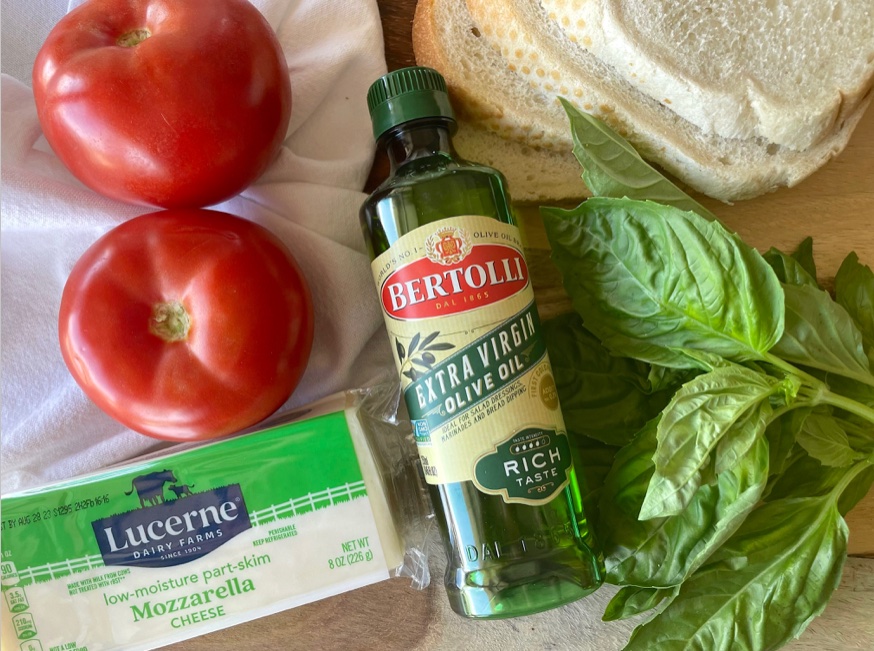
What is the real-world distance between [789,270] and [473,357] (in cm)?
40

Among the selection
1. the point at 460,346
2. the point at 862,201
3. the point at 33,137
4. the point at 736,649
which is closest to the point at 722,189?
the point at 862,201

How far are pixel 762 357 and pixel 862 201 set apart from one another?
15.1 inches

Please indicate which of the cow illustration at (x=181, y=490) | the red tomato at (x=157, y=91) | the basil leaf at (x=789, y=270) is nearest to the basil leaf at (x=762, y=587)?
the basil leaf at (x=789, y=270)

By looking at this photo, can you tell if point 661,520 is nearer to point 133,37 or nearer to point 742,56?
point 742,56

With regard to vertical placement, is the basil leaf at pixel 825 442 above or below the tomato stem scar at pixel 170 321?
below

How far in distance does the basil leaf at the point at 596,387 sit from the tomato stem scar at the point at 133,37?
59 cm

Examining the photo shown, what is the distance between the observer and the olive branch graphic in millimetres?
752

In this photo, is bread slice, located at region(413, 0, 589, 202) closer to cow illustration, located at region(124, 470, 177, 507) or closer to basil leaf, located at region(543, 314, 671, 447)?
basil leaf, located at region(543, 314, 671, 447)

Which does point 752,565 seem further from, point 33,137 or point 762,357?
point 33,137

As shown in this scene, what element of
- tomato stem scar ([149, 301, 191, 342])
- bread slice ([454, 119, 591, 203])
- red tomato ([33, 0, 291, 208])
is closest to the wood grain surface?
bread slice ([454, 119, 591, 203])

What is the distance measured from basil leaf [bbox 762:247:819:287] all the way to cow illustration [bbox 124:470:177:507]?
765mm

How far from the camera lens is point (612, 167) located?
77 cm

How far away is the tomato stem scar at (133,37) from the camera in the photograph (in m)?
0.74

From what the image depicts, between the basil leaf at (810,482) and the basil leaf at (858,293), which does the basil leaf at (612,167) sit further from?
the basil leaf at (810,482)
